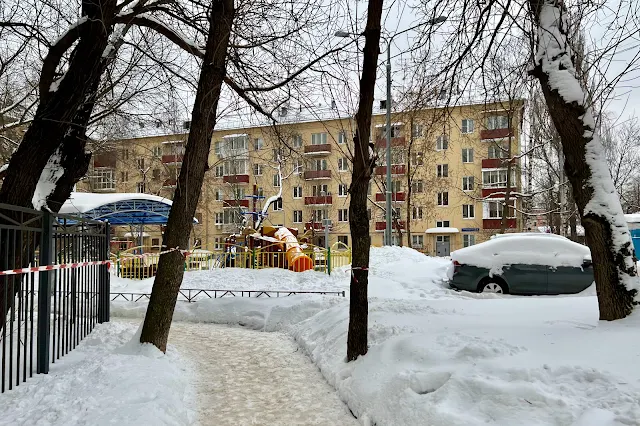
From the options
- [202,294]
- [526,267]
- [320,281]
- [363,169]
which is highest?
[363,169]

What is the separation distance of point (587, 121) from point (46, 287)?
6.61m

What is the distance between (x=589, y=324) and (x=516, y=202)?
104ft

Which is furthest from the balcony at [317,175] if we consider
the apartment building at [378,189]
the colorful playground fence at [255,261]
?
the colorful playground fence at [255,261]

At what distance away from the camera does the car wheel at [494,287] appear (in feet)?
40.5

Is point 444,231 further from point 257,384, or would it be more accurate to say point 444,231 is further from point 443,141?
point 257,384

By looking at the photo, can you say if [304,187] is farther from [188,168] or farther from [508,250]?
[188,168]

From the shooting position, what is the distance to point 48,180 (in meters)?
7.25

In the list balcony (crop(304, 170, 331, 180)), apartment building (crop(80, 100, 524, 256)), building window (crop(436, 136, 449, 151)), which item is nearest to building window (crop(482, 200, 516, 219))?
apartment building (crop(80, 100, 524, 256))

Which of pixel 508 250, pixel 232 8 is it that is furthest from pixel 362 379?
pixel 508 250

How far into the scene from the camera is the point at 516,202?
35.0 meters

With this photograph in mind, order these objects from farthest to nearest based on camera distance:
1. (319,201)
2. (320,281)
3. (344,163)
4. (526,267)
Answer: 1. (319,201)
2. (320,281)
3. (526,267)
4. (344,163)

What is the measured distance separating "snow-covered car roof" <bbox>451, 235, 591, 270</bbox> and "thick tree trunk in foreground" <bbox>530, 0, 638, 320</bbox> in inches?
272

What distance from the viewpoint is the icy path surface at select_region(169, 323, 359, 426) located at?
4.85 metres

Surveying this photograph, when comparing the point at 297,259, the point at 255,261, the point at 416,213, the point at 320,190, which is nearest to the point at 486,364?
the point at 297,259
